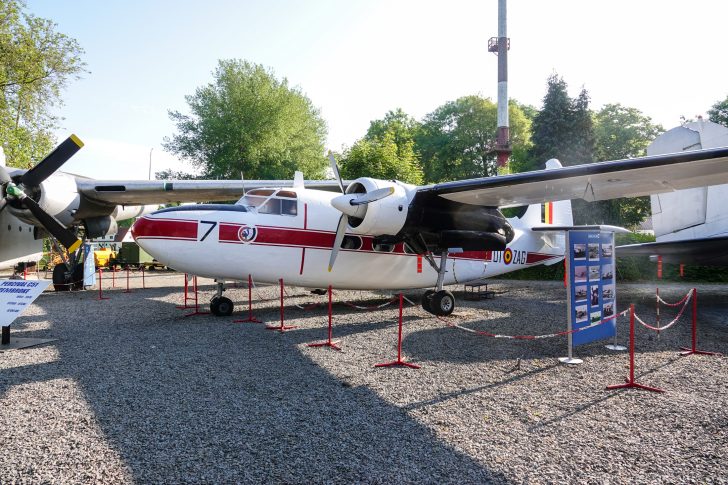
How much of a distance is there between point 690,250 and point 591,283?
8559 millimetres

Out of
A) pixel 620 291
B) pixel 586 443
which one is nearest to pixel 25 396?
pixel 586 443

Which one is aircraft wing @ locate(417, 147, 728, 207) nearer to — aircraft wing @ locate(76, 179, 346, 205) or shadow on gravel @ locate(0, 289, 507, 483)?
shadow on gravel @ locate(0, 289, 507, 483)

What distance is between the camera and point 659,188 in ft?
29.1

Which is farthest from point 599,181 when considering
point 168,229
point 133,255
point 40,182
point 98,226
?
point 133,255

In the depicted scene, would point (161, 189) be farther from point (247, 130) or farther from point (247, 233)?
point (247, 130)

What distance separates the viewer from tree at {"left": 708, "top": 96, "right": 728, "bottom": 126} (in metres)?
38.5

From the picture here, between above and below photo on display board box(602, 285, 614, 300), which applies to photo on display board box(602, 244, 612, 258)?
above

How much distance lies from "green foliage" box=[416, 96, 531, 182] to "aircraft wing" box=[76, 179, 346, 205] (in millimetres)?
35683

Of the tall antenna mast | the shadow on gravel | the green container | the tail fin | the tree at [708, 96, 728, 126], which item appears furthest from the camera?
the tree at [708, 96, 728, 126]

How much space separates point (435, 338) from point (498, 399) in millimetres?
3302

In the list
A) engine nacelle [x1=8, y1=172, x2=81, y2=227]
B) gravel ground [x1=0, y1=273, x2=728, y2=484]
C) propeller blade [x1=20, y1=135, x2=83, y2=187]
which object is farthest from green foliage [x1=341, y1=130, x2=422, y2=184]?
gravel ground [x1=0, y1=273, x2=728, y2=484]

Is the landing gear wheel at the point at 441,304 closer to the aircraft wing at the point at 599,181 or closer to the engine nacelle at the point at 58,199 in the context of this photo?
the aircraft wing at the point at 599,181

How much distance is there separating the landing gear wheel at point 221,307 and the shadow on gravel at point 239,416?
7.87 feet

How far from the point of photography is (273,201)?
10227 mm
